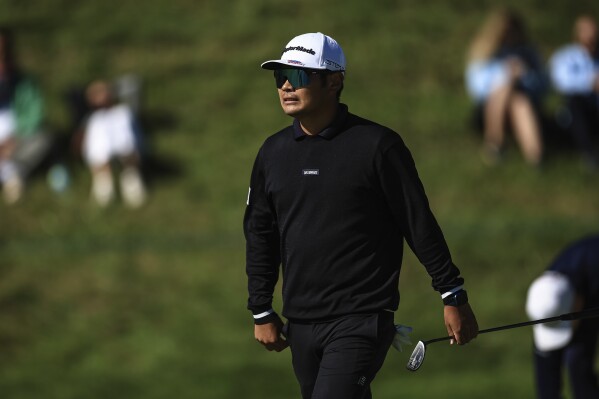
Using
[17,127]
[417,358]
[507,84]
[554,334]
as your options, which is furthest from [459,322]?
[17,127]

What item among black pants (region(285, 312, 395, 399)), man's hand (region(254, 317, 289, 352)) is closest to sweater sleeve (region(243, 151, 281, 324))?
man's hand (region(254, 317, 289, 352))

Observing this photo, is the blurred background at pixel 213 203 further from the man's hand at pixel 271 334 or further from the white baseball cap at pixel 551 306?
the man's hand at pixel 271 334

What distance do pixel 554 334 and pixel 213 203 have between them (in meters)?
9.11

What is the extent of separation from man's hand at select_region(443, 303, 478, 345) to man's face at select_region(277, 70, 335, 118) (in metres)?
1.15

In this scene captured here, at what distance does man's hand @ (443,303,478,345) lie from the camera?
6379 mm

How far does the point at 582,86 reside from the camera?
16.7m

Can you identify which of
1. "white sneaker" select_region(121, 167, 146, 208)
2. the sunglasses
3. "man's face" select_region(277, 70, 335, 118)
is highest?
the sunglasses

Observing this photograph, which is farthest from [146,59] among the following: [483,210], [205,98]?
[483,210]

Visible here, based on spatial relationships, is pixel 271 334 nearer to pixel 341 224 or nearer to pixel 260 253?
pixel 260 253

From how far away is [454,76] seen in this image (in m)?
18.9

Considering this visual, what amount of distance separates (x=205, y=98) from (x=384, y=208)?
1261cm

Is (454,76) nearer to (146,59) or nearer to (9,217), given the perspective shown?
(146,59)

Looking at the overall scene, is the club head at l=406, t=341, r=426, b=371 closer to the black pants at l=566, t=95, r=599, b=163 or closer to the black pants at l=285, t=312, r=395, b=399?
the black pants at l=285, t=312, r=395, b=399

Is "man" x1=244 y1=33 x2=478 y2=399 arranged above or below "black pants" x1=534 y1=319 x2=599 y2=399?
above
